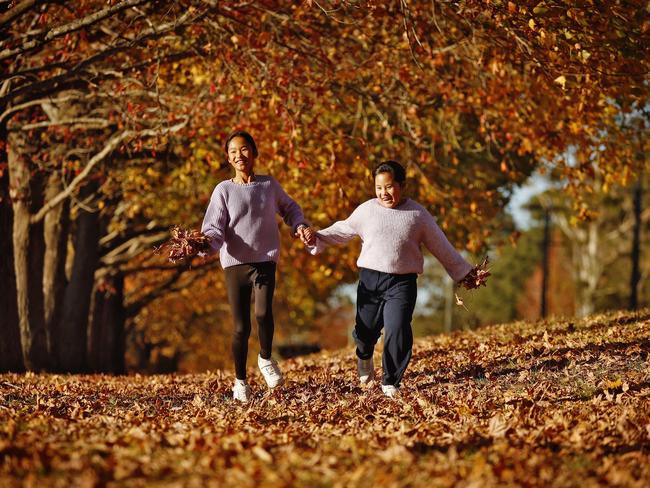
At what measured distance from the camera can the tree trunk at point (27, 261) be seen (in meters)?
14.9

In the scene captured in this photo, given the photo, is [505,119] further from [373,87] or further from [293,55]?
[293,55]

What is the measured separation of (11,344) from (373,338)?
708cm

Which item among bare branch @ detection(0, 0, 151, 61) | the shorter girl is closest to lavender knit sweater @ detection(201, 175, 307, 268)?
the shorter girl

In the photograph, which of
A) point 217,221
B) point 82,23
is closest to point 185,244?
point 217,221

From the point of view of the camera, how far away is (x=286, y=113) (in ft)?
39.0

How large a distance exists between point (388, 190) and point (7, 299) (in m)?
7.66

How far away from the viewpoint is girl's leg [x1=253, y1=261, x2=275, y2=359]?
25.8 feet

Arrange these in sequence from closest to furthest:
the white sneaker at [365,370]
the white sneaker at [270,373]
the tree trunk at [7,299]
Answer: the white sneaker at [270,373] < the white sneaker at [365,370] < the tree trunk at [7,299]

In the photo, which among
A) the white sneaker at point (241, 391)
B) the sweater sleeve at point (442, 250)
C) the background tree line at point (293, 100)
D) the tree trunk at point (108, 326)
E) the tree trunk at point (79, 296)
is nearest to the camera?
the white sneaker at point (241, 391)

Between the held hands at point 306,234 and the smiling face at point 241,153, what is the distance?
749 mm

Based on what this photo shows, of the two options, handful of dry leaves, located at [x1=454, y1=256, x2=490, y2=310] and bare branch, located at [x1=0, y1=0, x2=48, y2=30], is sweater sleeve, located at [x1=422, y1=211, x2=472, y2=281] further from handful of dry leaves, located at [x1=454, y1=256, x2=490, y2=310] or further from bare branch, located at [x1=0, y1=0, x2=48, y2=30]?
bare branch, located at [x1=0, y1=0, x2=48, y2=30]

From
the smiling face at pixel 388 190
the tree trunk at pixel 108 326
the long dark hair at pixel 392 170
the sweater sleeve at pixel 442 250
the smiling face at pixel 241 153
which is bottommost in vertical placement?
the tree trunk at pixel 108 326

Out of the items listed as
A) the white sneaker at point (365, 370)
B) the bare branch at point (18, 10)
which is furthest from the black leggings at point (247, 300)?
the bare branch at point (18, 10)

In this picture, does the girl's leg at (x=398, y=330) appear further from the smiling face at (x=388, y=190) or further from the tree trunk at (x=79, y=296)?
the tree trunk at (x=79, y=296)
